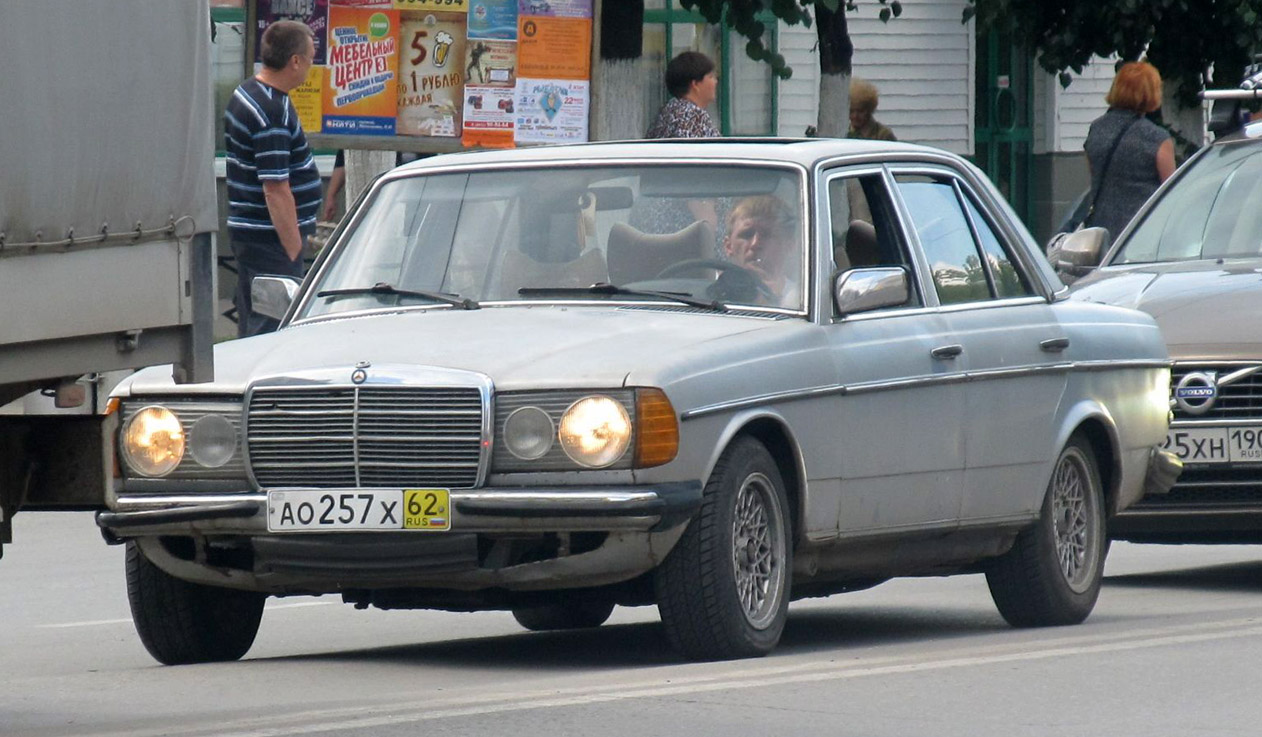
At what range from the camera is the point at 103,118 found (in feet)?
22.4

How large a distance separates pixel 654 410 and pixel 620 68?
9.93 metres

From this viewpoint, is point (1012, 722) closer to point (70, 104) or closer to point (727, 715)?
point (727, 715)

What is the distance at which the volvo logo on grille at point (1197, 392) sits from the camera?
10.9m

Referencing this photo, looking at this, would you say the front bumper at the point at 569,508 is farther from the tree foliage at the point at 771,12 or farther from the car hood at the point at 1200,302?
the tree foliage at the point at 771,12

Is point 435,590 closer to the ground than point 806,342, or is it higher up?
closer to the ground

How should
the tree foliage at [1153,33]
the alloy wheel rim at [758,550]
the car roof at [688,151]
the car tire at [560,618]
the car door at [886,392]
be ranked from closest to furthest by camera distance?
the alloy wheel rim at [758,550], the car door at [886,392], the car roof at [688,151], the car tire at [560,618], the tree foliage at [1153,33]

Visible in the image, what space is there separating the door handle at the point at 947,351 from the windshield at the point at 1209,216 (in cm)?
297

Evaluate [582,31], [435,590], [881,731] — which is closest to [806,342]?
[435,590]

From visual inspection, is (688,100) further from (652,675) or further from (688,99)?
(652,675)

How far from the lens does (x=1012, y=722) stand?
7.08 meters

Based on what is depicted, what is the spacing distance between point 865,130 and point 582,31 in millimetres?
2018

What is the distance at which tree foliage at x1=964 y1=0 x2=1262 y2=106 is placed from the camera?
20406 mm

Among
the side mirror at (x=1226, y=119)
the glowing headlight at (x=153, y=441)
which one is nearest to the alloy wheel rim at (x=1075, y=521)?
the glowing headlight at (x=153, y=441)

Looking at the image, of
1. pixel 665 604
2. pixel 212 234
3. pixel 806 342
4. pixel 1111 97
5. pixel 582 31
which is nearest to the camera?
pixel 212 234
